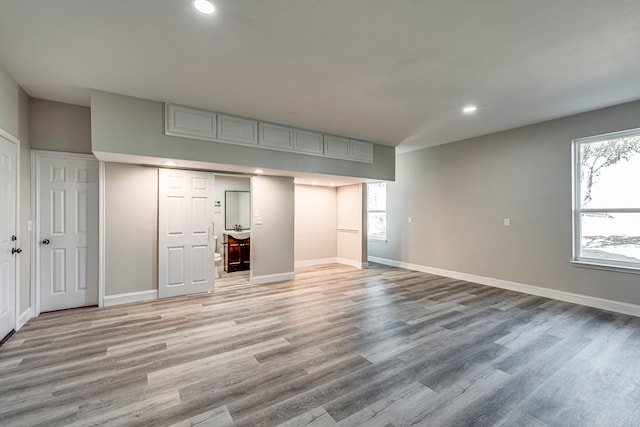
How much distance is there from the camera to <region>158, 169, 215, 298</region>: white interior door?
14.3ft

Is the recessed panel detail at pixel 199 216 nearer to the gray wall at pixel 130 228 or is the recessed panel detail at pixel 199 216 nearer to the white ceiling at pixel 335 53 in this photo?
the gray wall at pixel 130 228

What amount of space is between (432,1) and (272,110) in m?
2.54

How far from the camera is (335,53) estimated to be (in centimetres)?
262

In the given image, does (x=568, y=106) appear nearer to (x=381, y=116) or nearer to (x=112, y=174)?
(x=381, y=116)

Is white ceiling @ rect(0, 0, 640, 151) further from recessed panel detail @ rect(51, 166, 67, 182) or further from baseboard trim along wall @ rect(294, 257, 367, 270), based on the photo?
baseboard trim along wall @ rect(294, 257, 367, 270)

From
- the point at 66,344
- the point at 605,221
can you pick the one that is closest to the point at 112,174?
the point at 66,344

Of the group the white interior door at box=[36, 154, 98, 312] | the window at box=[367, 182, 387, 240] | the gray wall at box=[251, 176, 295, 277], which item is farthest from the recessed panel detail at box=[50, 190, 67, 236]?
the window at box=[367, 182, 387, 240]

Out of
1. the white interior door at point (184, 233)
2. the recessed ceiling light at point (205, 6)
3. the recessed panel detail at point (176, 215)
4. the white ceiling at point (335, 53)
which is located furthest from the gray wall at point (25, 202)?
the recessed ceiling light at point (205, 6)

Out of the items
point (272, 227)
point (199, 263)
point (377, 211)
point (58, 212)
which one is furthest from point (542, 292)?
point (58, 212)

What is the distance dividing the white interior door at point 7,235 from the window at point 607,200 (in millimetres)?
7209

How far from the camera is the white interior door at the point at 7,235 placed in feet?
9.50

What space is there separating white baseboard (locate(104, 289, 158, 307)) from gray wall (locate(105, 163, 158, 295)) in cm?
5

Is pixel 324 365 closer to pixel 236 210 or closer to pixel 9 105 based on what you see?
pixel 9 105

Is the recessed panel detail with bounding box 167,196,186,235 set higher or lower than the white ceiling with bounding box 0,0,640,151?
lower
